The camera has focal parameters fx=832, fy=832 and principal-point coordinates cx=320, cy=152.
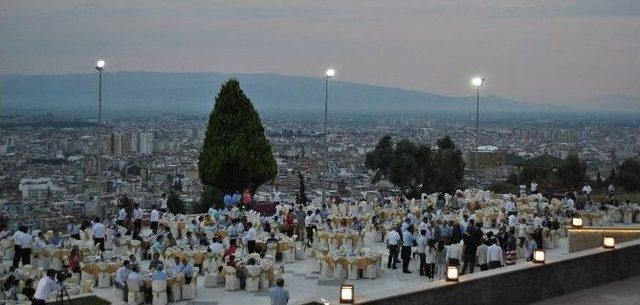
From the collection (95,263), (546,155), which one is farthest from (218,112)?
(546,155)

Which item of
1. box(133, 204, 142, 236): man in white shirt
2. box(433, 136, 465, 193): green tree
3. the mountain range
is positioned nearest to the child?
box(133, 204, 142, 236): man in white shirt

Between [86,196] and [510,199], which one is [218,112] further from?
[510,199]

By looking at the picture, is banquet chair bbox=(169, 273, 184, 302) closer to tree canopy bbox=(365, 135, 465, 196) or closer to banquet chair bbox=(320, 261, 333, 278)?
banquet chair bbox=(320, 261, 333, 278)

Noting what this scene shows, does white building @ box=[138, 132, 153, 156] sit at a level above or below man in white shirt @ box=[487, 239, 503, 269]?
above

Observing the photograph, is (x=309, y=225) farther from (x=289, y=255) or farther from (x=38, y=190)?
(x=38, y=190)

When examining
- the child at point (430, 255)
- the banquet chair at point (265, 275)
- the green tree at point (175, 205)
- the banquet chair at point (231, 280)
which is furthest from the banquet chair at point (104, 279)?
the green tree at point (175, 205)

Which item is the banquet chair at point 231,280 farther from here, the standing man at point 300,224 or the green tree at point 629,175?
the green tree at point 629,175
